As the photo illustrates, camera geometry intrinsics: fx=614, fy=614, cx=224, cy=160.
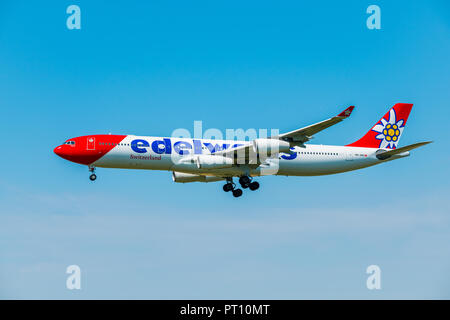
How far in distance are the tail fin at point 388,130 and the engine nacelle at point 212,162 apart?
43.4 feet

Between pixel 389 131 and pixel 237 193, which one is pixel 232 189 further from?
pixel 389 131

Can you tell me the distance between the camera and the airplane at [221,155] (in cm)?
4756

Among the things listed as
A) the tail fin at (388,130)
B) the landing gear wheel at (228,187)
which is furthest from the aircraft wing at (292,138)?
the tail fin at (388,130)

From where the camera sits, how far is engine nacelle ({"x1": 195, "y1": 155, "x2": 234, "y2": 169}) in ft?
156

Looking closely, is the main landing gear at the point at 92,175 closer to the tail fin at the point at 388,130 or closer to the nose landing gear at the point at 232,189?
the nose landing gear at the point at 232,189

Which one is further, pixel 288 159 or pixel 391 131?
pixel 391 131

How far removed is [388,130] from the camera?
57.9m

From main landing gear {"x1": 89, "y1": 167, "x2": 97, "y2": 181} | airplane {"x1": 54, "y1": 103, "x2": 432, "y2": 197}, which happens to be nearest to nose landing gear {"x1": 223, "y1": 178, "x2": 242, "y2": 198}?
airplane {"x1": 54, "y1": 103, "x2": 432, "y2": 197}
